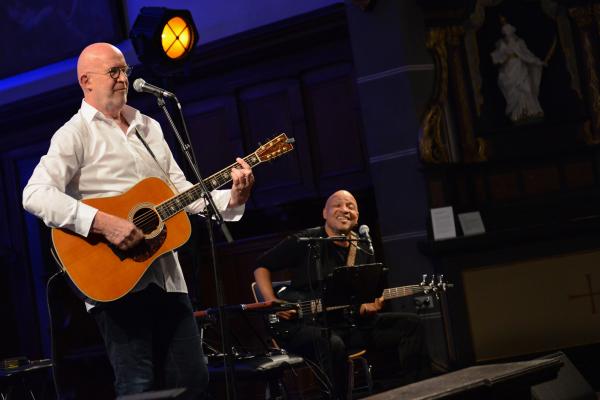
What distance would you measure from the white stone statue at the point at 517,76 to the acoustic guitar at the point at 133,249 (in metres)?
4.30

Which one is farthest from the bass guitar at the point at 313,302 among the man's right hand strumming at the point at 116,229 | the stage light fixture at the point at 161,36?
the man's right hand strumming at the point at 116,229

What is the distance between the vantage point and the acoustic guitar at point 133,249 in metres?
3.10

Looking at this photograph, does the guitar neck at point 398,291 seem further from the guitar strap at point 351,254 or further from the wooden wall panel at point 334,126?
the wooden wall panel at point 334,126

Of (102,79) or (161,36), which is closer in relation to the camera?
(102,79)

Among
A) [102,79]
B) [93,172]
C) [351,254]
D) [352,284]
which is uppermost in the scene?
[102,79]

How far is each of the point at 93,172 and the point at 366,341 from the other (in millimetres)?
2724

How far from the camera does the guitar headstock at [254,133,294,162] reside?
351 centimetres

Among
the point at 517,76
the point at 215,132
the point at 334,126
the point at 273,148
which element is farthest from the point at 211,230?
the point at 215,132

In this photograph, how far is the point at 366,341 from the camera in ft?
18.1

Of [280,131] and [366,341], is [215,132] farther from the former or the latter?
[366,341]

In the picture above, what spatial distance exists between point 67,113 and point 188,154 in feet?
20.0

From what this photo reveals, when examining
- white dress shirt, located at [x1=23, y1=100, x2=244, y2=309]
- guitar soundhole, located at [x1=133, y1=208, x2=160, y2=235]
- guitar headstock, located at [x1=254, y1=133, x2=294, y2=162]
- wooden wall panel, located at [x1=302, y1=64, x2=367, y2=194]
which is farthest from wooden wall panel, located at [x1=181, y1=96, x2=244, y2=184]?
guitar soundhole, located at [x1=133, y1=208, x2=160, y2=235]

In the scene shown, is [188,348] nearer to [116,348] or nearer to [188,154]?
[116,348]

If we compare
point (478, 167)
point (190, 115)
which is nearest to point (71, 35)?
point (190, 115)
